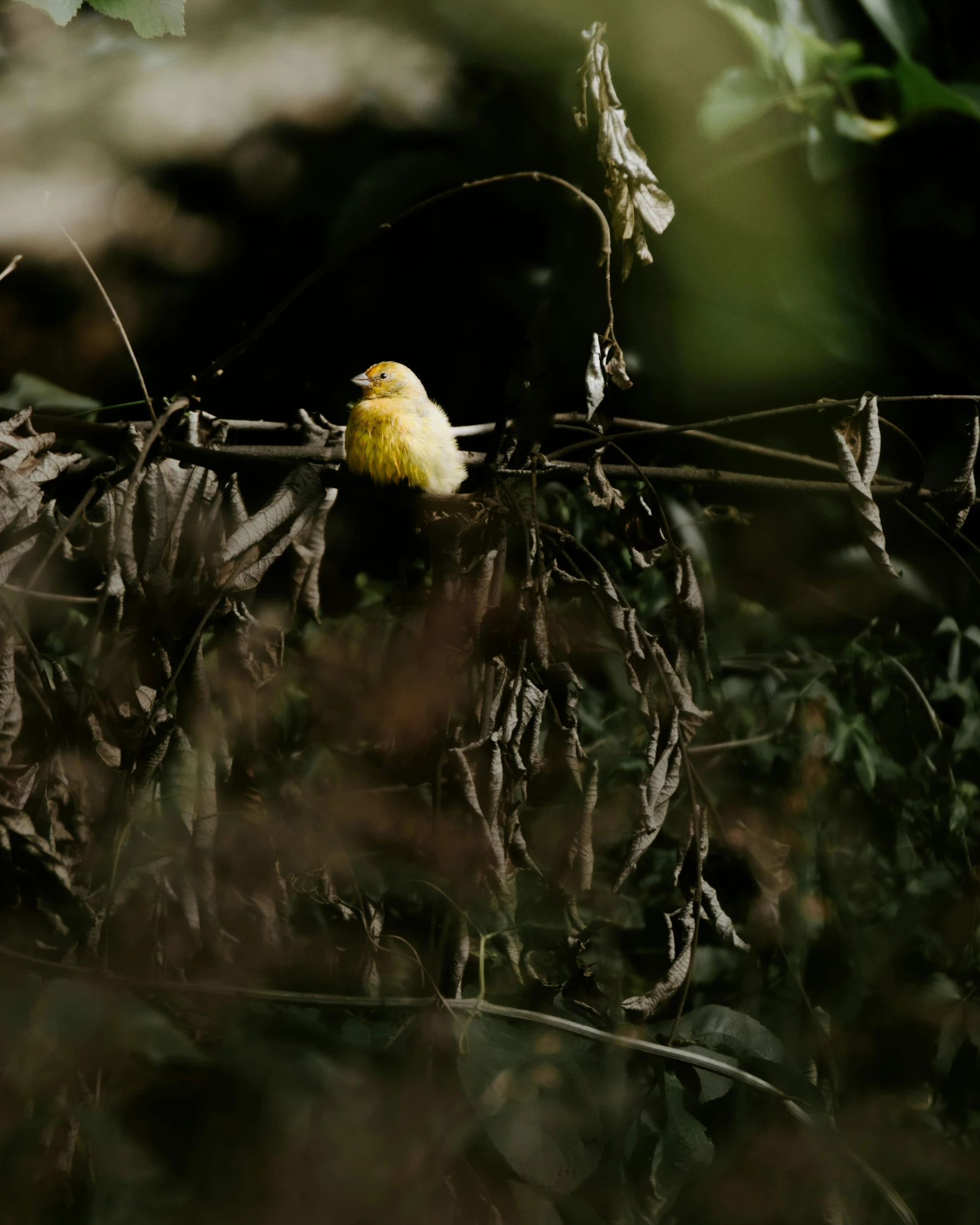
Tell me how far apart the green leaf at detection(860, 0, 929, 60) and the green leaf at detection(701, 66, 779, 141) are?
7.8 inches

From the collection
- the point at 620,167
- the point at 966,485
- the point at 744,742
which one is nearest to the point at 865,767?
the point at 744,742

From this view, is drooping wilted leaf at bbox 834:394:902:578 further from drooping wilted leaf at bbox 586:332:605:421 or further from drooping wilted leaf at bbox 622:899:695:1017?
drooping wilted leaf at bbox 622:899:695:1017

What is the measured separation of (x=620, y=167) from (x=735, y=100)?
0.66 metres

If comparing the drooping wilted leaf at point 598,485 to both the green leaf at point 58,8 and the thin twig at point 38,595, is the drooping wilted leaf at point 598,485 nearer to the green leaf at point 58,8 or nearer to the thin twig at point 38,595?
the thin twig at point 38,595

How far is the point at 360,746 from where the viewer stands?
1010 millimetres

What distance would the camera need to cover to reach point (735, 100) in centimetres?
117

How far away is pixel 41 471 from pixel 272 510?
0.16 m

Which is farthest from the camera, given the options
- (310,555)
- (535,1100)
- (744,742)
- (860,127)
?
(860,127)

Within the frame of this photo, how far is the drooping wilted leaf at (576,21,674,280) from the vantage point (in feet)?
2.06

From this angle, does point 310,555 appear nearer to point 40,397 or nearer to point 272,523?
point 272,523

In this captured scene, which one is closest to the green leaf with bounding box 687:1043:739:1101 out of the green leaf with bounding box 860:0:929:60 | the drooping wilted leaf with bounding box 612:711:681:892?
the drooping wilted leaf with bounding box 612:711:681:892

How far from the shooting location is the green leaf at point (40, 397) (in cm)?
98

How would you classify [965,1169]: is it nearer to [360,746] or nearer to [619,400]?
[360,746]

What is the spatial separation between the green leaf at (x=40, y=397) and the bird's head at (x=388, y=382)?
0.29 meters
